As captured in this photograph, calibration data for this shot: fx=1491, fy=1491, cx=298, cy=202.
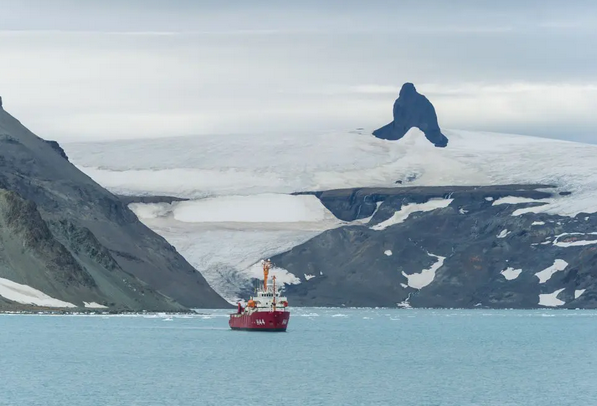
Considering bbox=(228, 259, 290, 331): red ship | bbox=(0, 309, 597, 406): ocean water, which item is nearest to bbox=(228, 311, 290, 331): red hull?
bbox=(228, 259, 290, 331): red ship

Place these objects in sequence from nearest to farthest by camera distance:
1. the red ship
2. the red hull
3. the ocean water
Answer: the ocean water → the red hull → the red ship

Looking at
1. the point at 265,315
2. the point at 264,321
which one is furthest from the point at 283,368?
the point at 264,321

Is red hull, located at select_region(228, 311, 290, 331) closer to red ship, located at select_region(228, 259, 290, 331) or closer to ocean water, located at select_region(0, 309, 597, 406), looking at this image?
red ship, located at select_region(228, 259, 290, 331)

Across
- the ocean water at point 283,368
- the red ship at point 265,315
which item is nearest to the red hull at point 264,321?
the red ship at point 265,315

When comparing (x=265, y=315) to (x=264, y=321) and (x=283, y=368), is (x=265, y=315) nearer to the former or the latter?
(x=264, y=321)

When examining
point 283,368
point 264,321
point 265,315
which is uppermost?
point 283,368
